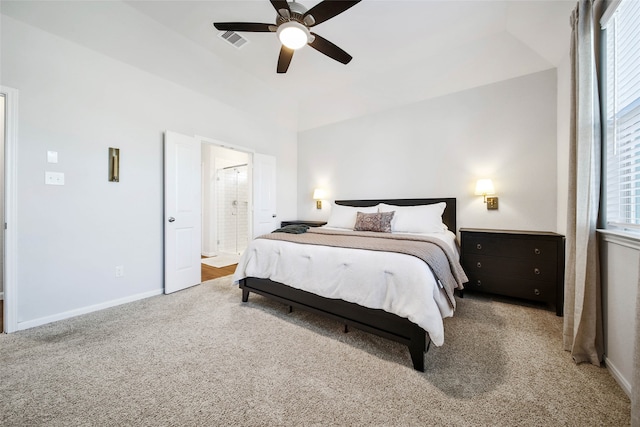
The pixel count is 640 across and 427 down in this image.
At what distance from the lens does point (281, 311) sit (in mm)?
2389

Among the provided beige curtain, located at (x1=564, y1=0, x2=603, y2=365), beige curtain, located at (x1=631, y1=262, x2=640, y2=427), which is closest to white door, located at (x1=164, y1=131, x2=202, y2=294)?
beige curtain, located at (x1=631, y1=262, x2=640, y2=427)

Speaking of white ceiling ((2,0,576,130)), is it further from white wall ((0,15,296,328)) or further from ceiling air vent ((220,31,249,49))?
white wall ((0,15,296,328))

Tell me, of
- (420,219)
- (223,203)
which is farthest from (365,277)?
(223,203)

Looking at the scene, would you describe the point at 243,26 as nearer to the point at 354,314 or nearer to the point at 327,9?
the point at 327,9

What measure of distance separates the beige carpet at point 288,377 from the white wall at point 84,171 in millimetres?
434

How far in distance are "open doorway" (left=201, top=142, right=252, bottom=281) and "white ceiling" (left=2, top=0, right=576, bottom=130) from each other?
2200mm

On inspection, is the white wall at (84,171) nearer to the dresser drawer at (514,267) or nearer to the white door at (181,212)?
the white door at (181,212)

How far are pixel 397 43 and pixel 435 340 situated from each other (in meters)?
3.10

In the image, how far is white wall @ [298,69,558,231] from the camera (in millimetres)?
2775

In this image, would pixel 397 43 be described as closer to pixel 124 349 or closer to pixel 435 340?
pixel 435 340

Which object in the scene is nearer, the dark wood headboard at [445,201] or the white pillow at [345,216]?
the dark wood headboard at [445,201]

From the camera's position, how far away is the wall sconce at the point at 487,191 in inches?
116

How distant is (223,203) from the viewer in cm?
542

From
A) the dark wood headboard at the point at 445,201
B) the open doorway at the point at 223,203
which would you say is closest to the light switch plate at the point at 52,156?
the open doorway at the point at 223,203
